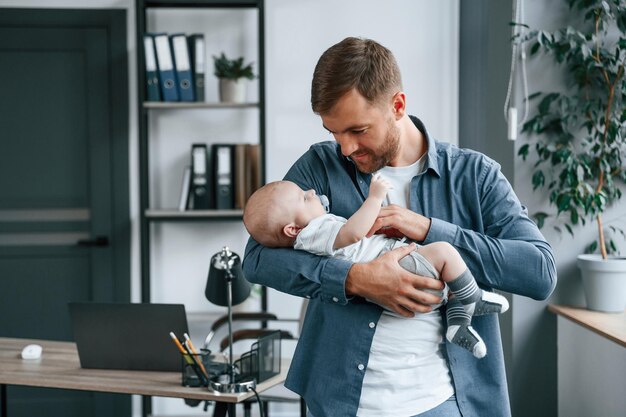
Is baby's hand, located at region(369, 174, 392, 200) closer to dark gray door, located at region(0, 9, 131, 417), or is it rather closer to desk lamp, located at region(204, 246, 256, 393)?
desk lamp, located at region(204, 246, 256, 393)

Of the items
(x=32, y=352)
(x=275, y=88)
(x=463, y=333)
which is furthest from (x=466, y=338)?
(x=275, y=88)

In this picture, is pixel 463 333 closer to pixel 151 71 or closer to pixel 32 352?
pixel 32 352

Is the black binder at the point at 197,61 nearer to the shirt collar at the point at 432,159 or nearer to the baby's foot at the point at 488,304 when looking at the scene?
the shirt collar at the point at 432,159

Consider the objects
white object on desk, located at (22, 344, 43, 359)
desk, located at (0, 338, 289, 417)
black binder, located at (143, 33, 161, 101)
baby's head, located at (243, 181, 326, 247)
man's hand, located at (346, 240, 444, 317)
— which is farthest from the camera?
black binder, located at (143, 33, 161, 101)

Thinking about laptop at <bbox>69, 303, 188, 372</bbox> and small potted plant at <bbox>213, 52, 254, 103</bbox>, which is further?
small potted plant at <bbox>213, 52, 254, 103</bbox>

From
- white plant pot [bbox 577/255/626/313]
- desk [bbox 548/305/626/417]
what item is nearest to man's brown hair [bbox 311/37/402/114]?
desk [bbox 548/305/626/417]

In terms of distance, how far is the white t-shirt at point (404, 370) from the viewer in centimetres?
140

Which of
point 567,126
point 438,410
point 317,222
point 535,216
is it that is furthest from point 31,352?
point 567,126

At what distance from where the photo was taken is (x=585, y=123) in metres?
3.01

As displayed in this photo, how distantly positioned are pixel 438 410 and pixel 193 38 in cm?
300

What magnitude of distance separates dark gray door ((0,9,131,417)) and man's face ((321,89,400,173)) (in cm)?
304

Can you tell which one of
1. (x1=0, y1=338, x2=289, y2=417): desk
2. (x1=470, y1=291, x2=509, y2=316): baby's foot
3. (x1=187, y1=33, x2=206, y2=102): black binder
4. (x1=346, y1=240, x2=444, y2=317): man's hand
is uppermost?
(x1=187, y1=33, x2=206, y2=102): black binder

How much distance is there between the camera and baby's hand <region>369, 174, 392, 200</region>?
1455 millimetres

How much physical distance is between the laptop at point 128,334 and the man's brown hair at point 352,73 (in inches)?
44.0
